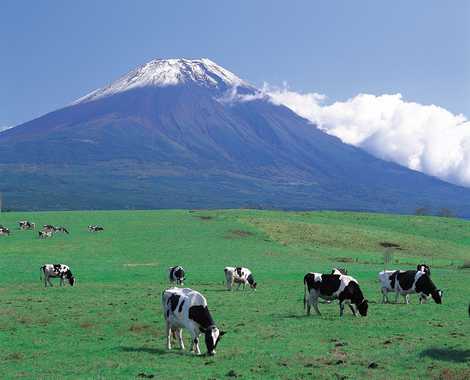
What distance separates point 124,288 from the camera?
1425 inches

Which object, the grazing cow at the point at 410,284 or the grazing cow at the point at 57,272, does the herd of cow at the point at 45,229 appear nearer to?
the grazing cow at the point at 57,272

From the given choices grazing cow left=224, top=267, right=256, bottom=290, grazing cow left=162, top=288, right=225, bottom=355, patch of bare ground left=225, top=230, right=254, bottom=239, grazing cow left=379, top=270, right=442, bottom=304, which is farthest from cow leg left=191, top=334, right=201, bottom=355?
patch of bare ground left=225, top=230, right=254, bottom=239

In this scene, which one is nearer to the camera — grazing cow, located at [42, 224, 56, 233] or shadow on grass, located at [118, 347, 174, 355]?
shadow on grass, located at [118, 347, 174, 355]

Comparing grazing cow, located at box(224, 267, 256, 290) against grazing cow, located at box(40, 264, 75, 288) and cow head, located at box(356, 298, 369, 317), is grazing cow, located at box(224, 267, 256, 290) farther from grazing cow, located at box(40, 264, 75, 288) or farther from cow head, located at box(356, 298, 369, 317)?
cow head, located at box(356, 298, 369, 317)

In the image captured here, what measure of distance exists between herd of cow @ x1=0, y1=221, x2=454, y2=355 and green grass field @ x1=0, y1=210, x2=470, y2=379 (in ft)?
2.03

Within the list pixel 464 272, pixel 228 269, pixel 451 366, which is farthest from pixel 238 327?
pixel 464 272

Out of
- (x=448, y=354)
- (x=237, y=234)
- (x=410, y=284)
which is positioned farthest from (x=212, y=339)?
(x=237, y=234)

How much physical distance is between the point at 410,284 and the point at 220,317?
974 cm

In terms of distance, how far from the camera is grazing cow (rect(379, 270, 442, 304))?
28.0 metres

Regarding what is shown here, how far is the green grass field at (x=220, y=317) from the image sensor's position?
1606 cm

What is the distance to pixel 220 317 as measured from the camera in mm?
24484

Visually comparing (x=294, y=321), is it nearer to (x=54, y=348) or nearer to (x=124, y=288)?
(x=54, y=348)

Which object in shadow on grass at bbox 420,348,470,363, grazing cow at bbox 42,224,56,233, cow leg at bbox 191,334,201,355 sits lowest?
cow leg at bbox 191,334,201,355

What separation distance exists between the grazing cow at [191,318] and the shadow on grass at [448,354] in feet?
19.6
